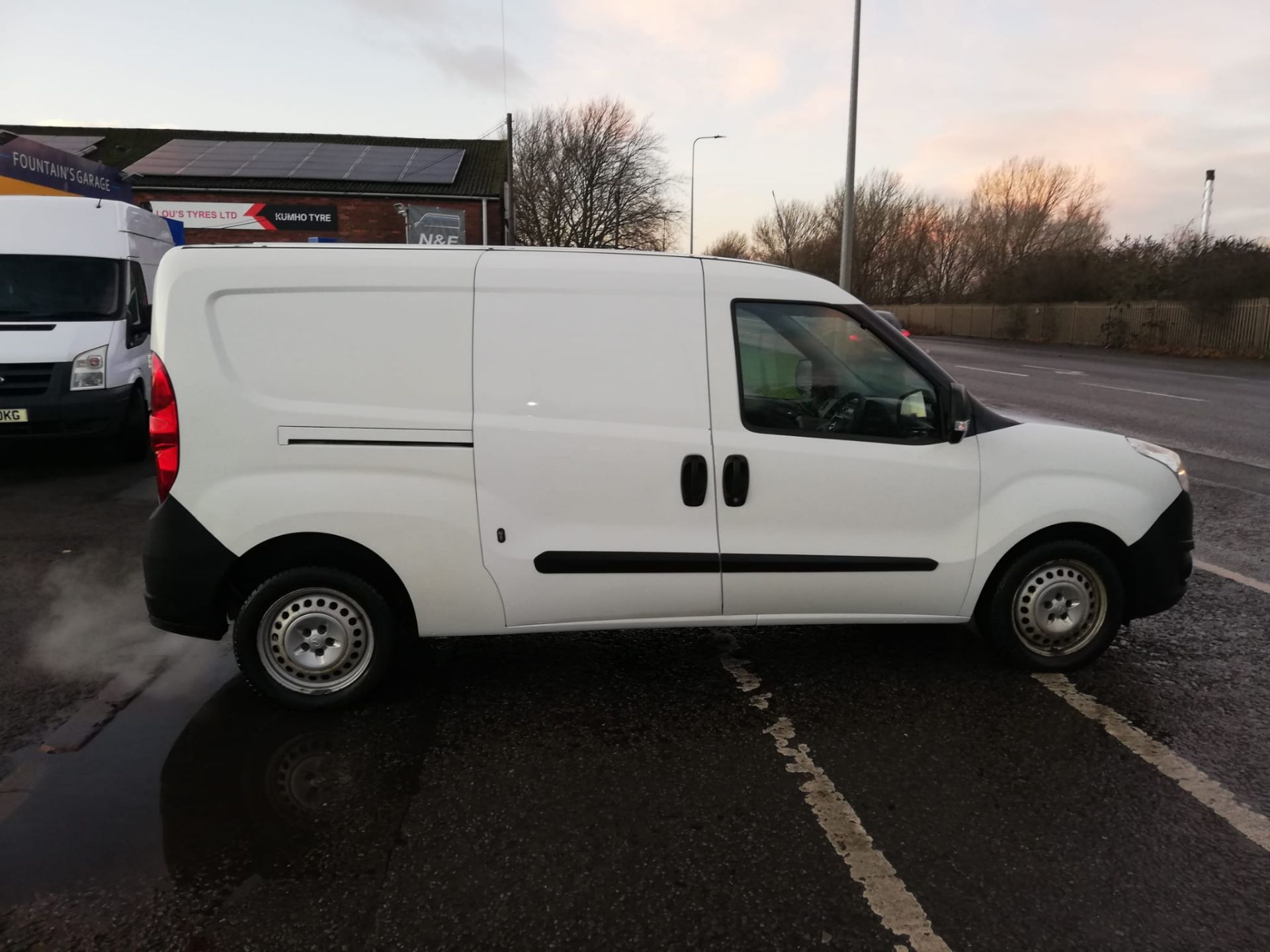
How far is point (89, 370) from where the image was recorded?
8.16 metres

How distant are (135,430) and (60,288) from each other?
1.58m

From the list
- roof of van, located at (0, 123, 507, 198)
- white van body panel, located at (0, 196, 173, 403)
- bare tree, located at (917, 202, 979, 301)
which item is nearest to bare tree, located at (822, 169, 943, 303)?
bare tree, located at (917, 202, 979, 301)

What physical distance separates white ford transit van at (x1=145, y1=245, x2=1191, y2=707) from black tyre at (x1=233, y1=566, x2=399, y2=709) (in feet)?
0.04

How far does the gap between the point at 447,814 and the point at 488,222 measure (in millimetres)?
30831

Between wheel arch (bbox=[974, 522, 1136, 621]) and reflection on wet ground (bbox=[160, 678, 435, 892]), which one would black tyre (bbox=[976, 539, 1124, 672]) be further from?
reflection on wet ground (bbox=[160, 678, 435, 892])

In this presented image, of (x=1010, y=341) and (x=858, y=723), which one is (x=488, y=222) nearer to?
(x=1010, y=341)

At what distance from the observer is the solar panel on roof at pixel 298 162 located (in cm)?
2973

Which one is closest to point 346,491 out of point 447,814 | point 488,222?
point 447,814

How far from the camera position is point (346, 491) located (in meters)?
3.46

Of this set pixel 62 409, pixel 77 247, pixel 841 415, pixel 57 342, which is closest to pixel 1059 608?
pixel 841 415

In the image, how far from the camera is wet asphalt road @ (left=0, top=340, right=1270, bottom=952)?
2400 millimetres

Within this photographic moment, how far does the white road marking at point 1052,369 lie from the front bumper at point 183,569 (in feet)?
64.0

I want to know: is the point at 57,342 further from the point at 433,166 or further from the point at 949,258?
the point at 949,258

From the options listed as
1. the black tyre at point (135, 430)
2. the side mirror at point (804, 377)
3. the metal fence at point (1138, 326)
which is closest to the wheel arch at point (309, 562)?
the side mirror at point (804, 377)
